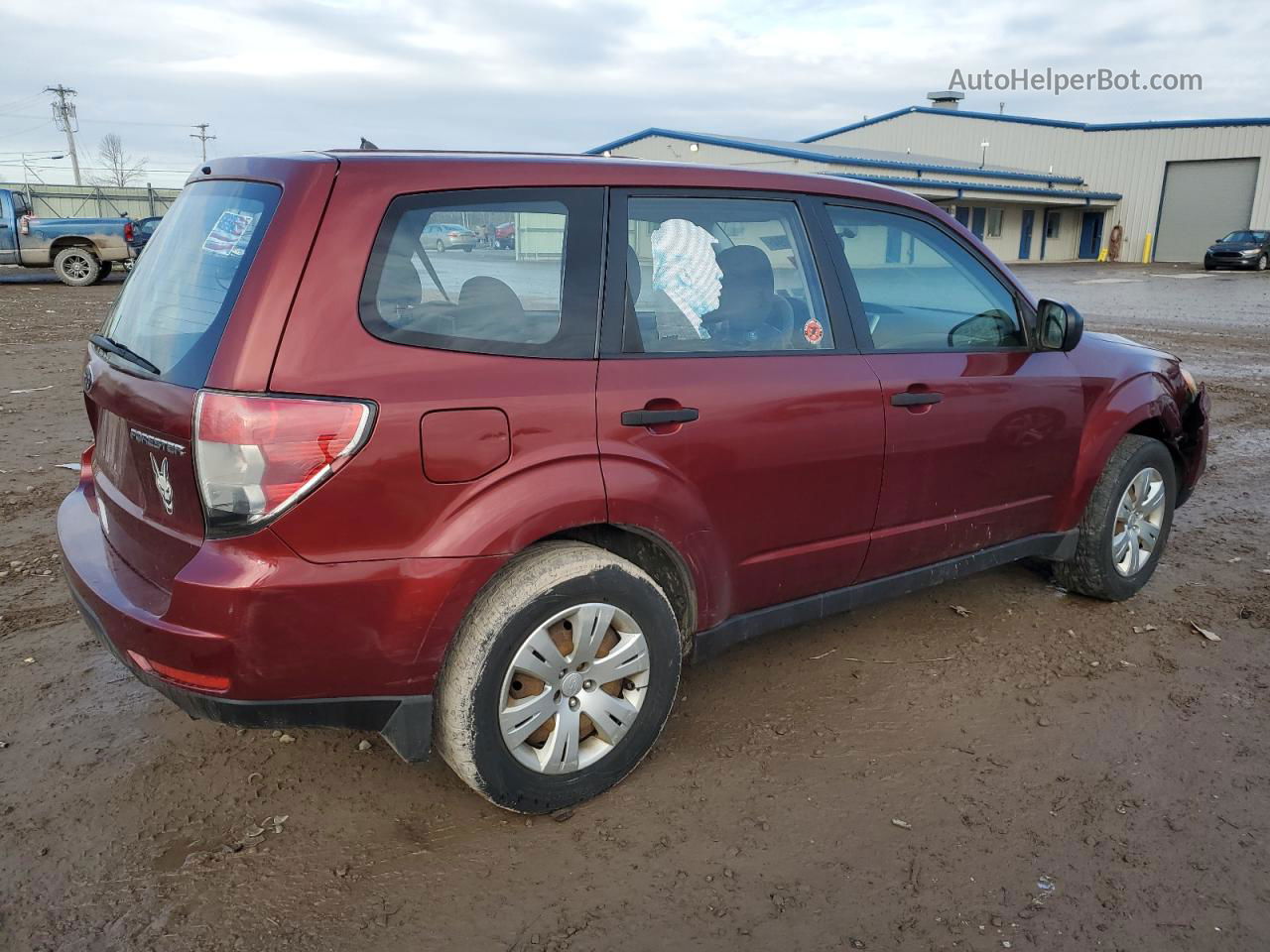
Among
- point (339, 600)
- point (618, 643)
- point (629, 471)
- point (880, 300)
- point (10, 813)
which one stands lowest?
point (10, 813)

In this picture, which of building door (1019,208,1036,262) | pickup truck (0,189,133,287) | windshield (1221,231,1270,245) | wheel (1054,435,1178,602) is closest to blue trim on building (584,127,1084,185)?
building door (1019,208,1036,262)

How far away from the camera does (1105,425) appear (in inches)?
159

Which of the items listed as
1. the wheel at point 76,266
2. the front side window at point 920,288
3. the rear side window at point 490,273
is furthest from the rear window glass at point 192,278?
the wheel at point 76,266

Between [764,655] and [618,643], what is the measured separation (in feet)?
4.08

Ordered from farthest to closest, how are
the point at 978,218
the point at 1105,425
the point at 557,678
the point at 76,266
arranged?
the point at 978,218 → the point at 76,266 → the point at 1105,425 → the point at 557,678

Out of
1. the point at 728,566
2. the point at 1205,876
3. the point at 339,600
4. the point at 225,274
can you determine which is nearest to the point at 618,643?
the point at 728,566

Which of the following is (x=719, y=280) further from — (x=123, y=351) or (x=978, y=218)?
(x=978, y=218)

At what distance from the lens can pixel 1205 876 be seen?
2.56 meters

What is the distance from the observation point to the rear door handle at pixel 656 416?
8.99 feet

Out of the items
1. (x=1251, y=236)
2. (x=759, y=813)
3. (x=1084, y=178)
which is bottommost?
(x=759, y=813)

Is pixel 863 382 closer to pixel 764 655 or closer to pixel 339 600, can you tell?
pixel 764 655

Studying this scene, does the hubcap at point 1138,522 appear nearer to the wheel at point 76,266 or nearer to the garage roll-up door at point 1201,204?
the wheel at point 76,266

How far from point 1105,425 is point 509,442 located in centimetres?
274

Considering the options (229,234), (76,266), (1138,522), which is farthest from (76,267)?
(1138,522)
